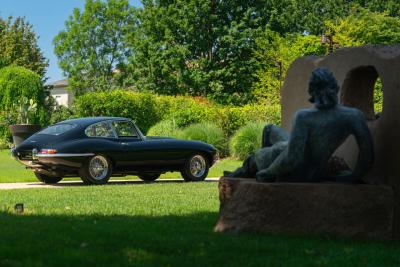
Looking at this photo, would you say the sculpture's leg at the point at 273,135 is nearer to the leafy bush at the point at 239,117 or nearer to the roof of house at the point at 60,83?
the leafy bush at the point at 239,117

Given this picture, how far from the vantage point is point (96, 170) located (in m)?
14.9

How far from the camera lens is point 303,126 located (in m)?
6.54

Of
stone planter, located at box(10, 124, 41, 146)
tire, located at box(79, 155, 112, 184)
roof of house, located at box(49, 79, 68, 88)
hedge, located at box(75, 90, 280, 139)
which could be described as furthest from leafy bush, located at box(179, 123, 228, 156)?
roof of house, located at box(49, 79, 68, 88)

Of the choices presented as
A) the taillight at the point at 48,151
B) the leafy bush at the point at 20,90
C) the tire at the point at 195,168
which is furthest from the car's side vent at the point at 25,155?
the leafy bush at the point at 20,90

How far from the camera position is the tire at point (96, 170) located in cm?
1470

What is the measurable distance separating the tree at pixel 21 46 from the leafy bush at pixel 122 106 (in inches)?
1078

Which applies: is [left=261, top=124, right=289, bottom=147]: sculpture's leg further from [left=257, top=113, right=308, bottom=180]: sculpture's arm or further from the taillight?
the taillight

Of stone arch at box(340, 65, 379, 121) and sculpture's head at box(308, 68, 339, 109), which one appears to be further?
Answer: stone arch at box(340, 65, 379, 121)

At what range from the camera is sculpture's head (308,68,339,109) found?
6531 mm

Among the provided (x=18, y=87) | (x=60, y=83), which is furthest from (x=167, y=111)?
(x=60, y=83)

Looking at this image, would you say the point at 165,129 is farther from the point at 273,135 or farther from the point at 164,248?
the point at 164,248

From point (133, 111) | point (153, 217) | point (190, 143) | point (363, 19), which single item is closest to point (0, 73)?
point (133, 111)

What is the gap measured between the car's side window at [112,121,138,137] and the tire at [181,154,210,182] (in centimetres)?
137

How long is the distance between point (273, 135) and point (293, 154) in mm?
857
